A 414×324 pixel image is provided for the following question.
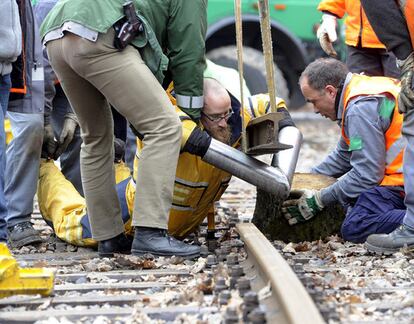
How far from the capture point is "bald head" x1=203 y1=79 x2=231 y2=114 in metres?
5.55

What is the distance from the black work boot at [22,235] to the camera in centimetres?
625

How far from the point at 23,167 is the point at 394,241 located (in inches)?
106

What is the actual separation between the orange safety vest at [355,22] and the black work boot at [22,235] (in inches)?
114

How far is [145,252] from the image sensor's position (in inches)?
208

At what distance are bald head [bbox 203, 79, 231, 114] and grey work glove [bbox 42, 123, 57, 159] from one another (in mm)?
1871

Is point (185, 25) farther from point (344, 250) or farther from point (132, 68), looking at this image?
point (344, 250)

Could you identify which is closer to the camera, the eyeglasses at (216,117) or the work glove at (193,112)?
the work glove at (193,112)

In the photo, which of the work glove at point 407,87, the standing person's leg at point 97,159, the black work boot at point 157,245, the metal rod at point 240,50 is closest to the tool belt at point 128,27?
the standing person's leg at point 97,159

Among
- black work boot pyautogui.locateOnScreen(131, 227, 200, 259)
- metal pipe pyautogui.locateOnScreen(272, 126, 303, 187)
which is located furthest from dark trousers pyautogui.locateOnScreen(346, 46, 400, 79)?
black work boot pyautogui.locateOnScreen(131, 227, 200, 259)

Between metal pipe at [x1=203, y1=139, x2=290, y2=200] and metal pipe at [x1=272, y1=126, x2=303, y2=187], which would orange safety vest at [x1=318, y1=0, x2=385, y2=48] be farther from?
metal pipe at [x1=203, y1=139, x2=290, y2=200]

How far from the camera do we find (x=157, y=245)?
17.2ft

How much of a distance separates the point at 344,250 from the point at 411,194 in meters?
0.59

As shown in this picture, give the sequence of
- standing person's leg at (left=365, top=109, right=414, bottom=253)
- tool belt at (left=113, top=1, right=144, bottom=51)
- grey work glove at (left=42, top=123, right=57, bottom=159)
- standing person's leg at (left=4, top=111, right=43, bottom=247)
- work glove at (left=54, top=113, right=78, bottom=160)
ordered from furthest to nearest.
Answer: work glove at (left=54, top=113, right=78, bottom=160) → grey work glove at (left=42, top=123, right=57, bottom=159) → standing person's leg at (left=4, top=111, right=43, bottom=247) → standing person's leg at (left=365, top=109, right=414, bottom=253) → tool belt at (left=113, top=1, right=144, bottom=51)

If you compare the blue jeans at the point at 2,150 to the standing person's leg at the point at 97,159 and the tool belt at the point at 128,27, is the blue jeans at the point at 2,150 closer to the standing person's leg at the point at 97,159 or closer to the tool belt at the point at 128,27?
the standing person's leg at the point at 97,159
